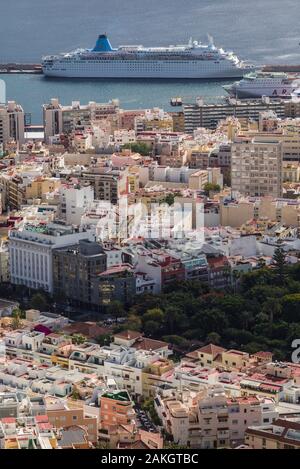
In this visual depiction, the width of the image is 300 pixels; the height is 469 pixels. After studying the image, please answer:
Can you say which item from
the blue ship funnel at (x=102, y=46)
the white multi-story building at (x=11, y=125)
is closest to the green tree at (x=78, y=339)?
the white multi-story building at (x=11, y=125)

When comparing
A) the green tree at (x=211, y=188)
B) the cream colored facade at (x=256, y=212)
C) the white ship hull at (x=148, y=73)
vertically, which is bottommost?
the cream colored facade at (x=256, y=212)

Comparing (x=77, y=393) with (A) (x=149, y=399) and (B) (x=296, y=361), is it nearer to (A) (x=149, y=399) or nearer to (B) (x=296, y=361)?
(A) (x=149, y=399)

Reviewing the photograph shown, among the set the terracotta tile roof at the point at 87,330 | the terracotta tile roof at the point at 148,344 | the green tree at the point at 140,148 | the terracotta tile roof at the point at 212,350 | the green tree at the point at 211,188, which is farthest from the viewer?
the green tree at the point at 140,148

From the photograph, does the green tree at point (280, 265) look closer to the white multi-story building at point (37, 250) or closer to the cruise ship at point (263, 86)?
the white multi-story building at point (37, 250)

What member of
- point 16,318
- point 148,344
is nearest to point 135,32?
point 16,318

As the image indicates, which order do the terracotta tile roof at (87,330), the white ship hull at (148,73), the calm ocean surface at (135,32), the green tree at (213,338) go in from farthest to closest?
the white ship hull at (148,73) → the calm ocean surface at (135,32) → the terracotta tile roof at (87,330) → the green tree at (213,338)

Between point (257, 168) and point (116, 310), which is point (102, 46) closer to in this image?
point (257, 168)

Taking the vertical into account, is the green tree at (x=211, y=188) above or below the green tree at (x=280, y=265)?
above
